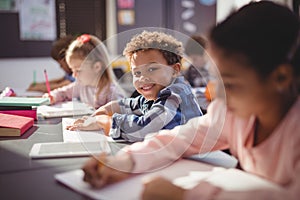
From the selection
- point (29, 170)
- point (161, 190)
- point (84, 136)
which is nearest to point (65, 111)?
point (84, 136)

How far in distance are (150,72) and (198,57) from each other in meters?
0.49

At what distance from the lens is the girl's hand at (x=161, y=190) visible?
59cm

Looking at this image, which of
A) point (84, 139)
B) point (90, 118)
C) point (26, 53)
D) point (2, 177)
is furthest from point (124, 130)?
point (26, 53)

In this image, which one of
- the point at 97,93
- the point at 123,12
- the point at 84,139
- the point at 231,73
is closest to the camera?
the point at 231,73

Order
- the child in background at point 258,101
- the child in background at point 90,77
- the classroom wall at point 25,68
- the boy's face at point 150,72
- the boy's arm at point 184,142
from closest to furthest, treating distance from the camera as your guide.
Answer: the child in background at point 258,101 < the boy's arm at point 184,142 < the boy's face at point 150,72 < the child in background at point 90,77 < the classroom wall at point 25,68

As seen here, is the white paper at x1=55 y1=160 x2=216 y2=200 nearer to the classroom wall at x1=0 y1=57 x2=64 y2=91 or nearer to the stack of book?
the stack of book

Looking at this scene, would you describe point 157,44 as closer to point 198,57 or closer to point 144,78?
point 144,78

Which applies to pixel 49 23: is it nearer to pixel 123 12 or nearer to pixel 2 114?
pixel 123 12

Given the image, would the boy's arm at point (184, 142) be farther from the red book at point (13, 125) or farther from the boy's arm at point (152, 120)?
the red book at point (13, 125)

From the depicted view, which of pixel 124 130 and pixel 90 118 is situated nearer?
pixel 124 130

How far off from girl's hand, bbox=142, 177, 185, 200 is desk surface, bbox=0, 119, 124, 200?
111 millimetres

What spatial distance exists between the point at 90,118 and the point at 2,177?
1.65 ft

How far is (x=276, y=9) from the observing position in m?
0.61

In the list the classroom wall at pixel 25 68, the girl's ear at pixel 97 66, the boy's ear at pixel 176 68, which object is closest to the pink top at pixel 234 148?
the boy's ear at pixel 176 68
